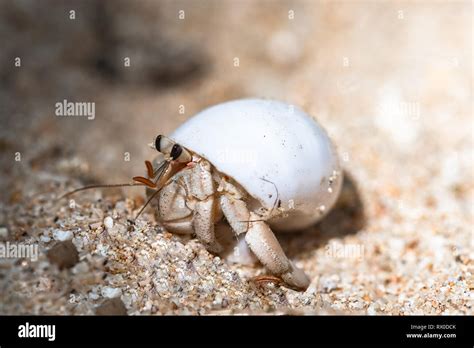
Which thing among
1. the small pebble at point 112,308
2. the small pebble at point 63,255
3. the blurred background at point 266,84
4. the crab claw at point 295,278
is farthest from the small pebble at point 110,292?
the blurred background at point 266,84

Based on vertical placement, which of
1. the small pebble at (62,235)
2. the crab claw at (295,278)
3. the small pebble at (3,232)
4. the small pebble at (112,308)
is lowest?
the small pebble at (112,308)

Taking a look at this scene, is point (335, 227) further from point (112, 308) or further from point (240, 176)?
point (112, 308)

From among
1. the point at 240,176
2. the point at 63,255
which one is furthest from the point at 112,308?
the point at 240,176

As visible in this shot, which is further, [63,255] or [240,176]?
[240,176]

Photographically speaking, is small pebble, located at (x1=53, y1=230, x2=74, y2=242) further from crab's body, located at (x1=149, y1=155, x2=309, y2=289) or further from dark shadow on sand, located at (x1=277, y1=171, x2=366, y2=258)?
dark shadow on sand, located at (x1=277, y1=171, x2=366, y2=258)

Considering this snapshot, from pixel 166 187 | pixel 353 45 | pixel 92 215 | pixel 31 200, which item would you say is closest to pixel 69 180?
pixel 31 200

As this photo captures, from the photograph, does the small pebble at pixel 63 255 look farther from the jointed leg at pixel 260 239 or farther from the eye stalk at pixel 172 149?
the jointed leg at pixel 260 239
